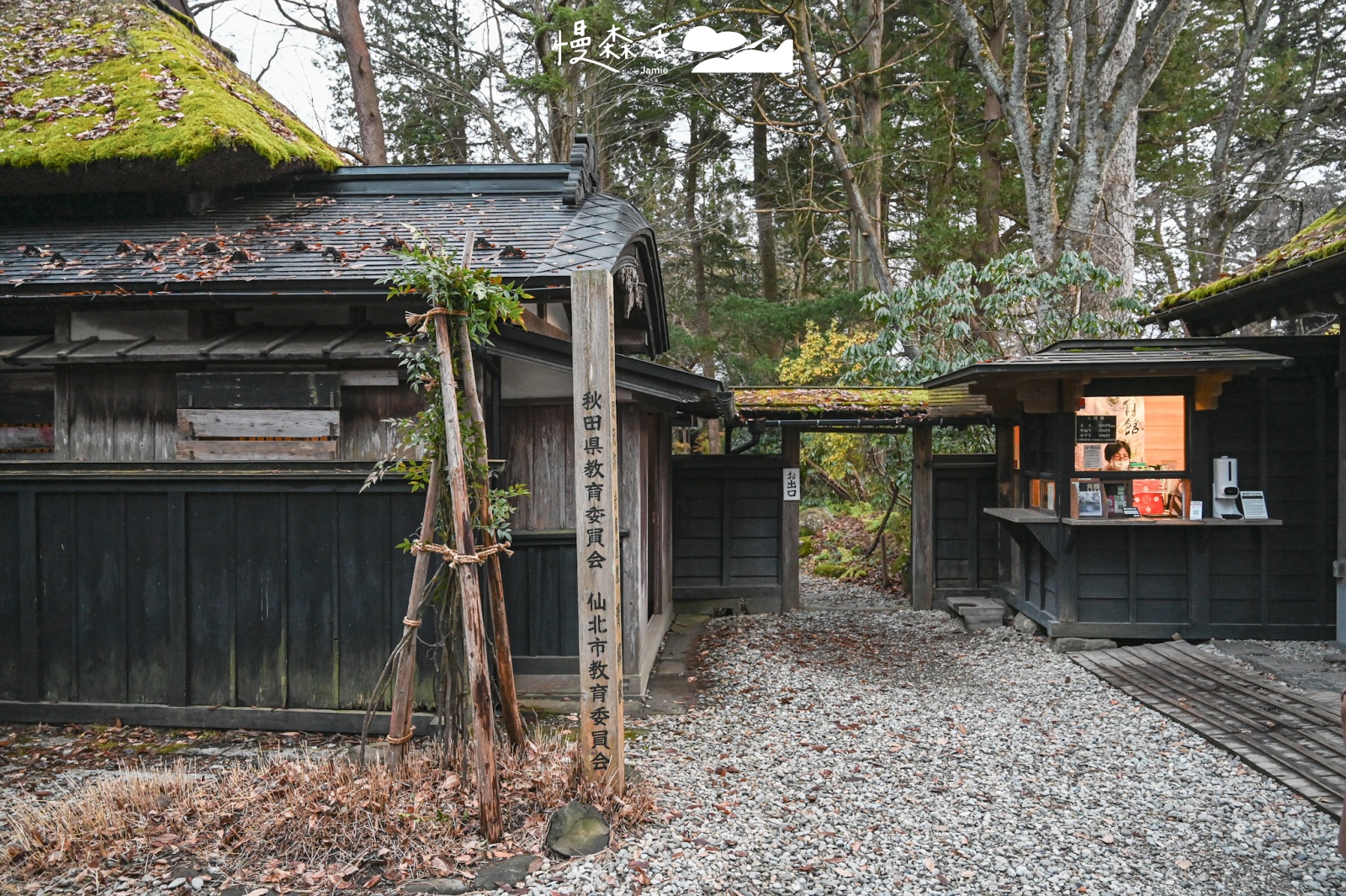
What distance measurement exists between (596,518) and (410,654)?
1.20 m

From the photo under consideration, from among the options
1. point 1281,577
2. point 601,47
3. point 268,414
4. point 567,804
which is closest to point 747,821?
point 567,804

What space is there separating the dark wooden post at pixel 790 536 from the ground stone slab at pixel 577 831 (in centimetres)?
682

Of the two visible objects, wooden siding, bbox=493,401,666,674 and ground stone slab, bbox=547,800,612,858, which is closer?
ground stone slab, bbox=547,800,612,858

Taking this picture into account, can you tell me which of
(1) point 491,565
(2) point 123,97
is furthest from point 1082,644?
(2) point 123,97

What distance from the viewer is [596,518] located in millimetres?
4371

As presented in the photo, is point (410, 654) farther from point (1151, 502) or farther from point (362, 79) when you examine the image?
point (362, 79)

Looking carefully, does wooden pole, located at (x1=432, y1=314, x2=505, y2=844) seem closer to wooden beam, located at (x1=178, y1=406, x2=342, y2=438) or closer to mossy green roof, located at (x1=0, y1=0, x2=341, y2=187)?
wooden beam, located at (x1=178, y1=406, x2=342, y2=438)

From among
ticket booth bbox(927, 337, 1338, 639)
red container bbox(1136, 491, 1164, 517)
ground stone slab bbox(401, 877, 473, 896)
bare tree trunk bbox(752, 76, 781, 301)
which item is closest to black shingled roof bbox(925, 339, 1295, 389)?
ticket booth bbox(927, 337, 1338, 639)

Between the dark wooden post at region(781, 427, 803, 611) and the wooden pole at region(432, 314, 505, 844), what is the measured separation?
6763mm

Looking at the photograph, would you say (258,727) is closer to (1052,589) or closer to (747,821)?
(747,821)

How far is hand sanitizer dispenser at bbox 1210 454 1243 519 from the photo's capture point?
7.77 meters

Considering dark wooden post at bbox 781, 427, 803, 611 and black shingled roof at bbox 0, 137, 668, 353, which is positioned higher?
black shingled roof at bbox 0, 137, 668, 353

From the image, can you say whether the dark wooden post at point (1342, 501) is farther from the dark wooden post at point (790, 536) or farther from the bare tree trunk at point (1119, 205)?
the dark wooden post at point (790, 536)

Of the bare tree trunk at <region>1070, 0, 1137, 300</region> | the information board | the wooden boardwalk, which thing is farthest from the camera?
the bare tree trunk at <region>1070, 0, 1137, 300</region>
